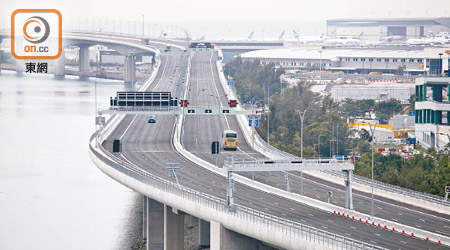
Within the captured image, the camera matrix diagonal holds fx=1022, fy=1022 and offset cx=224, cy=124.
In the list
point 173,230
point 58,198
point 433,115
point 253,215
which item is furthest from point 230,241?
point 433,115

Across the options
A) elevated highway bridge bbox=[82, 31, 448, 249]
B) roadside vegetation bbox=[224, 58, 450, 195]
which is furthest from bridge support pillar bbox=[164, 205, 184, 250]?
roadside vegetation bbox=[224, 58, 450, 195]

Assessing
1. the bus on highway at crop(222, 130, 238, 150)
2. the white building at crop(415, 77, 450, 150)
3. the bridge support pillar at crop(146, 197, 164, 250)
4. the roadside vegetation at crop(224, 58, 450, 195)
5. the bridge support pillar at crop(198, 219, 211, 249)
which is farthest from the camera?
the white building at crop(415, 77, 450, 150)

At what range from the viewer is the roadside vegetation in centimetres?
9047

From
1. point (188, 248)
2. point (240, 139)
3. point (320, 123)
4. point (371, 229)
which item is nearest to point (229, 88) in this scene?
point (320, 123)

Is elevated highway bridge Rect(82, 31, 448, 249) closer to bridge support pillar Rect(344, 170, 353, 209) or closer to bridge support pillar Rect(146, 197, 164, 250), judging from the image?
bridge support pillar Rect(146, 197, 164, 250)

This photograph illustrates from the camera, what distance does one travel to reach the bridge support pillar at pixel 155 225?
281ft

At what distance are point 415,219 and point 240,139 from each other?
1955 inches

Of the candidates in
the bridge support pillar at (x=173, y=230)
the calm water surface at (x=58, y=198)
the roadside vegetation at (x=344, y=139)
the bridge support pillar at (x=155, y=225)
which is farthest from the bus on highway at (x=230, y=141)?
the bridge support pillar at (x=173, y=230)

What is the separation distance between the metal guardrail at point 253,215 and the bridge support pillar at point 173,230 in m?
2.85

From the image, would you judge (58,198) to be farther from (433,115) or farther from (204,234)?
(433,115)

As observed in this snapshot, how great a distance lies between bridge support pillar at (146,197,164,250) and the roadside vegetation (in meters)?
21.0

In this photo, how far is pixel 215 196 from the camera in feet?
246

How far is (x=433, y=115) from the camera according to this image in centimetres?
12688

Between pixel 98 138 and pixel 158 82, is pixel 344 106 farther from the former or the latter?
pixel 98 138
